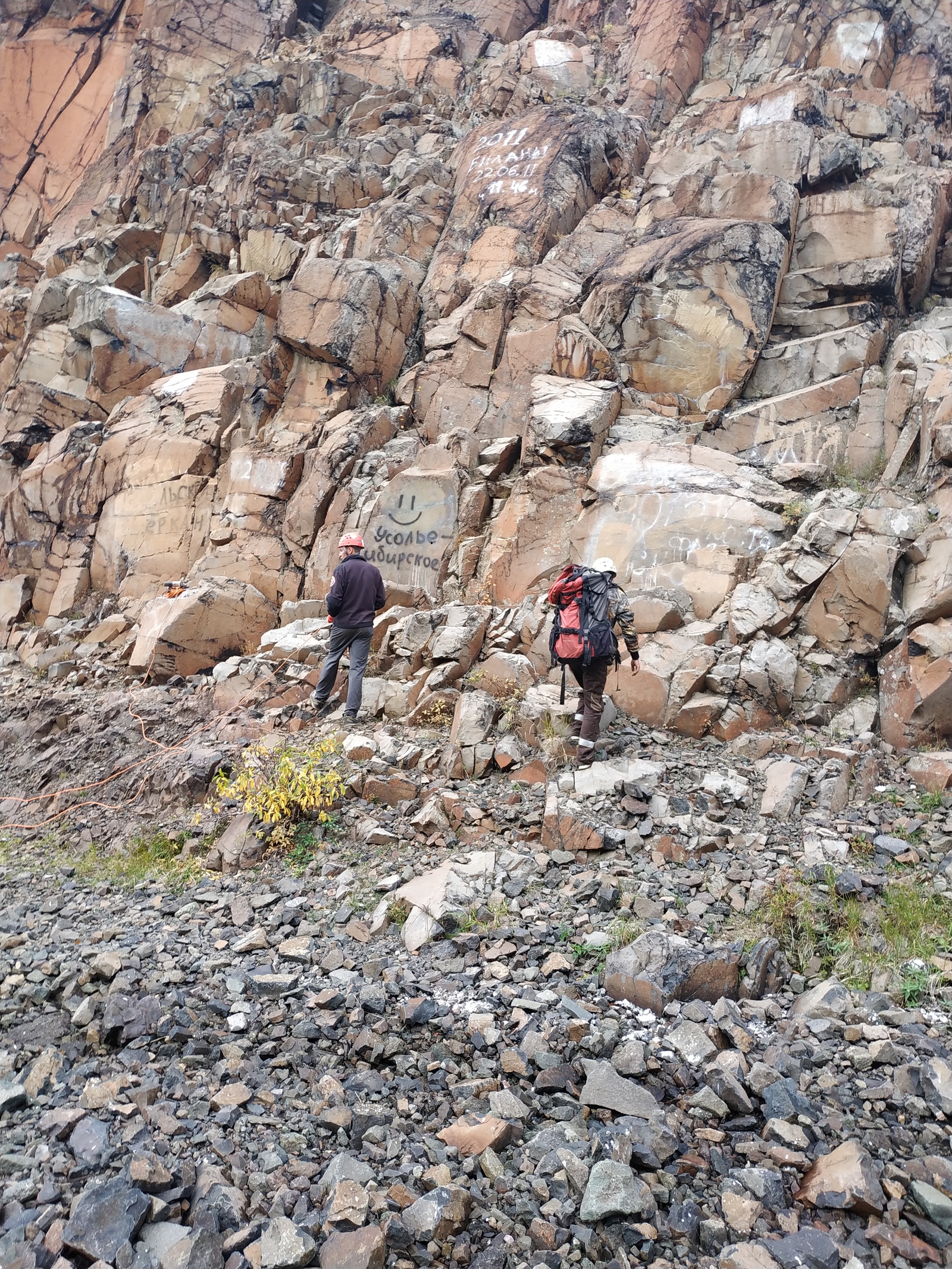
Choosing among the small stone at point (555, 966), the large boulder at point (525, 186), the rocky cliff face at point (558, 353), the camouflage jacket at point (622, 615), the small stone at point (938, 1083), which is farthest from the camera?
the large boulder at point (525, 186)

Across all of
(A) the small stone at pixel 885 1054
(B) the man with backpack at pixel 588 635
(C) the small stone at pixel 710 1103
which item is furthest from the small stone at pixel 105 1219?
(B) the man with backpack at pixel 588 635

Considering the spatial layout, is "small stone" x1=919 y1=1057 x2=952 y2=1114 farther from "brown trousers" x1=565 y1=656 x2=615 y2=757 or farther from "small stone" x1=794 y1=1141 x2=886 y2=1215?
"brown trousers" x1=565 y1=656 x2=615 y2=757

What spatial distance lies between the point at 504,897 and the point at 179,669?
25.0 feet

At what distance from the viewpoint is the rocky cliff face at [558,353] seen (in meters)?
8.80

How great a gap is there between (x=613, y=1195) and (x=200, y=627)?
33.1ft

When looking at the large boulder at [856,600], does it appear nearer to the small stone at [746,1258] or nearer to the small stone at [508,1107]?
the small stone at [508,1107]

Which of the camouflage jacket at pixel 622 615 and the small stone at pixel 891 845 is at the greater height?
the camouflage jacket at pixel 622 615

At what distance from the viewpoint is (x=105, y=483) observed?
602 inches

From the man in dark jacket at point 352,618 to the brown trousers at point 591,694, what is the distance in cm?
269

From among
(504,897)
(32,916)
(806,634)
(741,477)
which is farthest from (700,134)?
(32,916)

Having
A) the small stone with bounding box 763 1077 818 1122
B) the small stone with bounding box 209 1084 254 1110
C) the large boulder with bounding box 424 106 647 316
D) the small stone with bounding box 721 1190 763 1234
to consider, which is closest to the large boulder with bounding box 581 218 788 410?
the large boulder with bounding box 424 106 647 316

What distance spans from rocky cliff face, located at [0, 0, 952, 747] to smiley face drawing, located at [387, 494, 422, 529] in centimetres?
8

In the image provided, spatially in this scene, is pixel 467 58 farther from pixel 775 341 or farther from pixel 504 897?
pixel 504 897

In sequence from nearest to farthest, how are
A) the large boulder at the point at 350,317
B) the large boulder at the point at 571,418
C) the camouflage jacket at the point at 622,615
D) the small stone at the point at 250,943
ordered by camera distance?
the small stone at the point at 250,943 → the camouflage jacket at the point at 622,615 → the large boulder at the point at 571,418 → the large boulder at the point at 350,317
